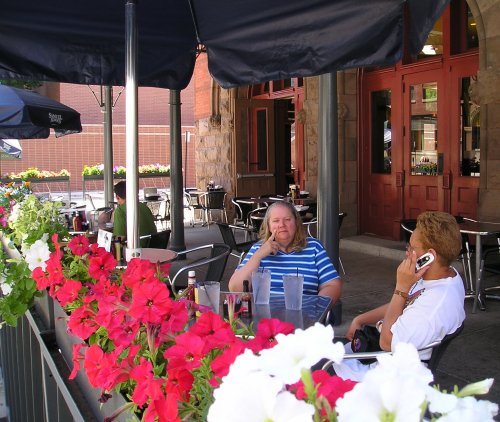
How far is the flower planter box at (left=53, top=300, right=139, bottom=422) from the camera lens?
4.68 ft

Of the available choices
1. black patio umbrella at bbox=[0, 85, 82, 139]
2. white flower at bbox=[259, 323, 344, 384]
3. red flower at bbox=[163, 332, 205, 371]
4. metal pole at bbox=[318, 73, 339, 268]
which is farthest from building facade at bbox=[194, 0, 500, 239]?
white flower at bbox=[259, 323, 344, 384]

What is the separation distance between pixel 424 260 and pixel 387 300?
353 cm

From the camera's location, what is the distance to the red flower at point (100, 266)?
2.31 m

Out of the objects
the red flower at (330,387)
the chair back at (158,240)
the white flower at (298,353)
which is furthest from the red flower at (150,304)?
the chair back at (158,240)

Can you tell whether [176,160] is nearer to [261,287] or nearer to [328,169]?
[328,169]

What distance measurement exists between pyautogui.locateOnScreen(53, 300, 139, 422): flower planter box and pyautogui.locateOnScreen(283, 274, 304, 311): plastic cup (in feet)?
3.27

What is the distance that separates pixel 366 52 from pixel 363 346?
4.17ft

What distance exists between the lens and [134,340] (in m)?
1.58

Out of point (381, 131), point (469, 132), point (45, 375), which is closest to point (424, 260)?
point (45, 375)

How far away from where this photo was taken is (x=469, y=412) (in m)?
0.71

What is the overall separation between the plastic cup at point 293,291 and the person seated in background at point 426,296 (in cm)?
34

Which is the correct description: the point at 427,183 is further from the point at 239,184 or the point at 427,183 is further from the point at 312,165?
the point at 239,184

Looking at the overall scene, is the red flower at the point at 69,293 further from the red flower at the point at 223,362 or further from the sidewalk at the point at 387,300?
the sidewalk at the point at 387,300

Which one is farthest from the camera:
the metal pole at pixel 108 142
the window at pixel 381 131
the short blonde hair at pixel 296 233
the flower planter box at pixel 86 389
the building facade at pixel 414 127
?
the metal pole at pixel 108 142
